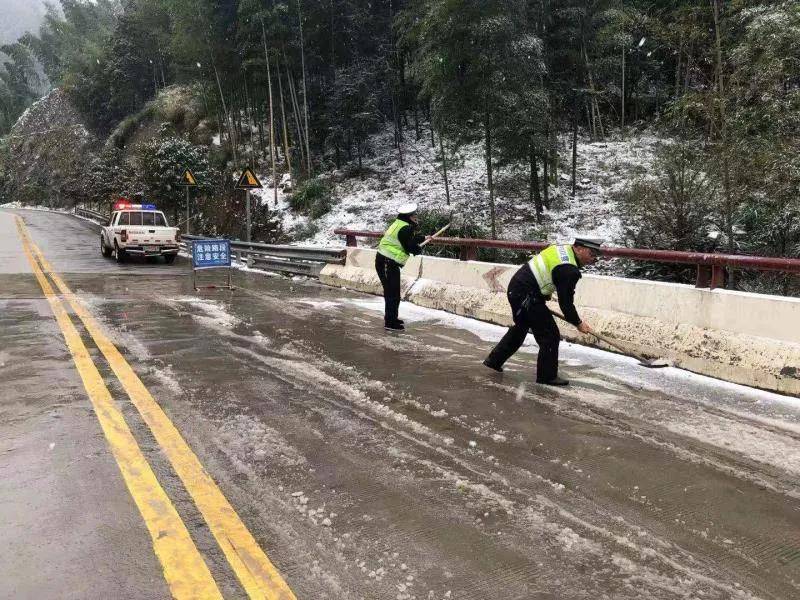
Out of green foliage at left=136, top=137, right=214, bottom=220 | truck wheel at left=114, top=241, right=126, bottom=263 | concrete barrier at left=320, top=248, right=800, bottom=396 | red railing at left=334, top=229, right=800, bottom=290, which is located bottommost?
concrete barrier at left=320, top=248, right=800, bottom=396

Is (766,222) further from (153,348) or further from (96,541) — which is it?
(96,541)

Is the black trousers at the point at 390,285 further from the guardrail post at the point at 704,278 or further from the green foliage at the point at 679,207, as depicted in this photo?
the green foliage at the point at 679,207

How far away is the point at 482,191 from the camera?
2819cm

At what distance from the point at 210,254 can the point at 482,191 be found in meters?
17.6

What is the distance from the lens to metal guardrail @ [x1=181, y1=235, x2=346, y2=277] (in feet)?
44.4

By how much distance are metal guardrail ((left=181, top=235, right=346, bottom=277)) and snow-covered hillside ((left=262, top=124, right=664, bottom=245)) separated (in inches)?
377

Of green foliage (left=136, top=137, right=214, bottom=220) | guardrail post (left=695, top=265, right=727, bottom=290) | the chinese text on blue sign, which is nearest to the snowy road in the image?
guardrail post (left=695, top=265, right=727, bottom=290)

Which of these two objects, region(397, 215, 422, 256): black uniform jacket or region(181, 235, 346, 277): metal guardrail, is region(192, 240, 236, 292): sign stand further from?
region(397, 215, 422, 256): black uniform jacket

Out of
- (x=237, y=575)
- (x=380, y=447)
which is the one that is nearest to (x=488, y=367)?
(x=380, y=447)

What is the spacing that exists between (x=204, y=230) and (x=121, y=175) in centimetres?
1409

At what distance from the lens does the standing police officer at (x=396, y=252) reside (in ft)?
26.8

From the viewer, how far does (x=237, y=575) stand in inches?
99.4

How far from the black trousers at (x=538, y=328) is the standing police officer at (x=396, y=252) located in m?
2.57

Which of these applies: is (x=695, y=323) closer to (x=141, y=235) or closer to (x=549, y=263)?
(x=549, y=263)
